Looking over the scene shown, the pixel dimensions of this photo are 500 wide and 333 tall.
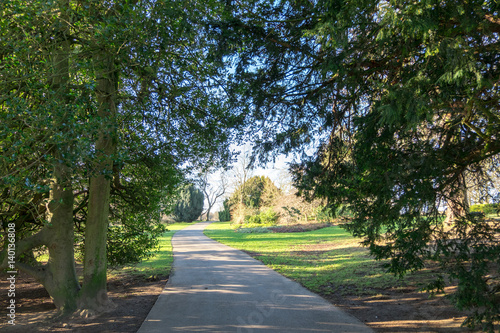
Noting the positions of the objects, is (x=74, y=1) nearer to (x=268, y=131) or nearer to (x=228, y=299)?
(x=268, y=131)

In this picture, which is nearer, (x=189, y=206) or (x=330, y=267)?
(x=330, y=267)

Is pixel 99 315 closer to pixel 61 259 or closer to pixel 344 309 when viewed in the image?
pixel 61 259

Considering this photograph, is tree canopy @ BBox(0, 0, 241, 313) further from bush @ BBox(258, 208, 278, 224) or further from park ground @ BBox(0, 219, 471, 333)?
bush @ BBox(258, 208, 278, 224)

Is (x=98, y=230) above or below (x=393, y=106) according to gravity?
below

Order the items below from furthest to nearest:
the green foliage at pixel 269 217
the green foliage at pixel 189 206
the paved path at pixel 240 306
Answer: the green foliage at pixel 189 206 < the green foliage at pixel 269 217 < the paved path at pixel 240 306

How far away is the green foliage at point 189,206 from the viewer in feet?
161

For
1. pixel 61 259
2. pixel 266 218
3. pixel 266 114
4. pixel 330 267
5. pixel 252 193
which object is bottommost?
pixel 330 267

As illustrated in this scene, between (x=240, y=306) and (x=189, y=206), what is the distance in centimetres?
4503

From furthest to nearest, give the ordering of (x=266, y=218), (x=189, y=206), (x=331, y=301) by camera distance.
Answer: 1. (x=189, y=206)
2. (x=266, y=218)
3. (x=331, y=301)

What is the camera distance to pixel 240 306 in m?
6.29

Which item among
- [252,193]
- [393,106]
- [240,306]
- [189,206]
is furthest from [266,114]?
[189,206]

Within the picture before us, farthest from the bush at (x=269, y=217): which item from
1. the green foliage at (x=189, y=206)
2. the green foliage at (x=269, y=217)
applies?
the green foliage at (x=189, y=206)

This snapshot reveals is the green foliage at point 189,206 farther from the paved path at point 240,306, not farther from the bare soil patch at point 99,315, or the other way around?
the paved path at point 240,306

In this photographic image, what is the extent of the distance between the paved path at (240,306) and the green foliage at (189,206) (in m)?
40.2
